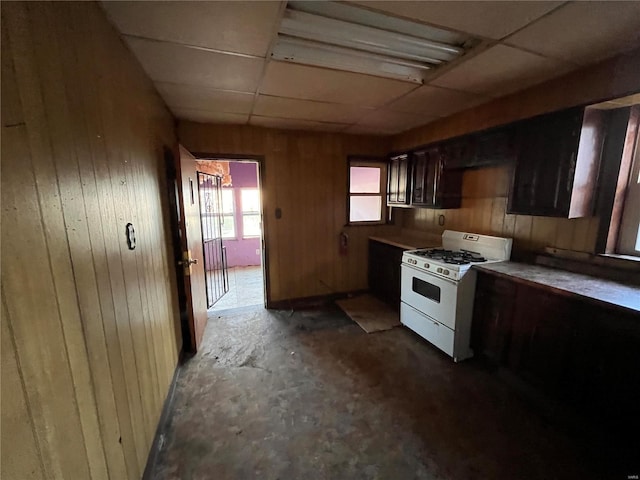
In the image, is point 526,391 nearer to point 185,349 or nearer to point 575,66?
Answer: point 575,66

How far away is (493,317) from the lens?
238 cm

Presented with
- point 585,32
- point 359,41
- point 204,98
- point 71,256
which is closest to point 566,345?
point 585,32

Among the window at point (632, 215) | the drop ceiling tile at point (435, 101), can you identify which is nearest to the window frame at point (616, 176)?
the window at point (632, 215)

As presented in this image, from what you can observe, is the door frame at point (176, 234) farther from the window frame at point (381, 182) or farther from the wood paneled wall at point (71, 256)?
the window frame at point (381, 182)

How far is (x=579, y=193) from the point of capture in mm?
2057

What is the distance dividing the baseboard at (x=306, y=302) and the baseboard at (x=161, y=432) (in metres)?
1.63

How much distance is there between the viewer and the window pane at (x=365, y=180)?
4246mm

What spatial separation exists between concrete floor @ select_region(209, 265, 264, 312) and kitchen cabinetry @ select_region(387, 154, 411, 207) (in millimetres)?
2443

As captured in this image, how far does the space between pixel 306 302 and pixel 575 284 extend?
293 centimetres

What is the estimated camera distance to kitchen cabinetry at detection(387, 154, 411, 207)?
12.2 ft

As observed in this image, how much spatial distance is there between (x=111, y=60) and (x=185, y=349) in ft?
8.01

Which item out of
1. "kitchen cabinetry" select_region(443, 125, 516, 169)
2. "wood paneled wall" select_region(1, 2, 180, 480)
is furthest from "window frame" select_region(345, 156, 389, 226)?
"wood paneled wall" select_region(1, 2, 180, 480)

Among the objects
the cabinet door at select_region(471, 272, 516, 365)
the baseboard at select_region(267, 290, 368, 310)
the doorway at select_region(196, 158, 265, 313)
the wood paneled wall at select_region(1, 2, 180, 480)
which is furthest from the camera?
the doorway at select_region(196, 158, 265, 313)

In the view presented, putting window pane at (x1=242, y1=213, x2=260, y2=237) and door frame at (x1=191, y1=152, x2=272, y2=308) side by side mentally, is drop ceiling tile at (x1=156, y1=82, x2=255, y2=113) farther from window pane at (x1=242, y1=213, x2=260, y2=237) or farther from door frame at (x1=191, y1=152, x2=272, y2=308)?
window pane at (x1=242, y1=213, x2=260, y2=237)
